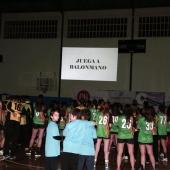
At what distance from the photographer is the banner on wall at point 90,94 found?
→ 15523mm

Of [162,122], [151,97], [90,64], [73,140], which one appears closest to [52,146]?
[73,140]

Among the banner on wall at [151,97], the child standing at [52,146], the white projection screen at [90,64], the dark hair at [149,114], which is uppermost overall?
the white projection screen at [90,64]

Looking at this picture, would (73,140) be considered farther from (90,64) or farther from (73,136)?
(90,64)

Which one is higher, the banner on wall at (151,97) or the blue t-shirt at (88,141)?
the banner on wall at (151,97)

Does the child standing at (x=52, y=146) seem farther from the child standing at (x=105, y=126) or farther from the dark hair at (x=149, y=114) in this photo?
the dark hair at (x=149, y=114)

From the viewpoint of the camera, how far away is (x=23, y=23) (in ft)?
58.9

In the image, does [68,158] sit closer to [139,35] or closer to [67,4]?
[139,35]

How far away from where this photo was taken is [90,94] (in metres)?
15.8

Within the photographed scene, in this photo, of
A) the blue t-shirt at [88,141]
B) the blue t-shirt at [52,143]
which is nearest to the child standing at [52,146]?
the blue t-shirt at [52,143]

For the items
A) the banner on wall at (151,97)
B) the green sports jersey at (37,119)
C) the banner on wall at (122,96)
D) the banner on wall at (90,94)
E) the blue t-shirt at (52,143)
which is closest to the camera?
the blue t-shirt at (52,143)

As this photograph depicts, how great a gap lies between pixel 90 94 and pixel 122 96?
1640mm

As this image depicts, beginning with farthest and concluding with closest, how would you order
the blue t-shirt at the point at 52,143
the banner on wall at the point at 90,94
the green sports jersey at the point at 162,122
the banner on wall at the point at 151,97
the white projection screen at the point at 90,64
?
the white projection screen at the point at 90,64, the banner on wall at the point at 90,94, the banner on wall at the point at 151,97, the green sports jersey at the point at 162,122, the blue t-shirt at the point at 52,143

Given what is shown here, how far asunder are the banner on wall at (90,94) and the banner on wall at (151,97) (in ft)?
5.45

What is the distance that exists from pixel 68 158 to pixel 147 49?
452 inches
